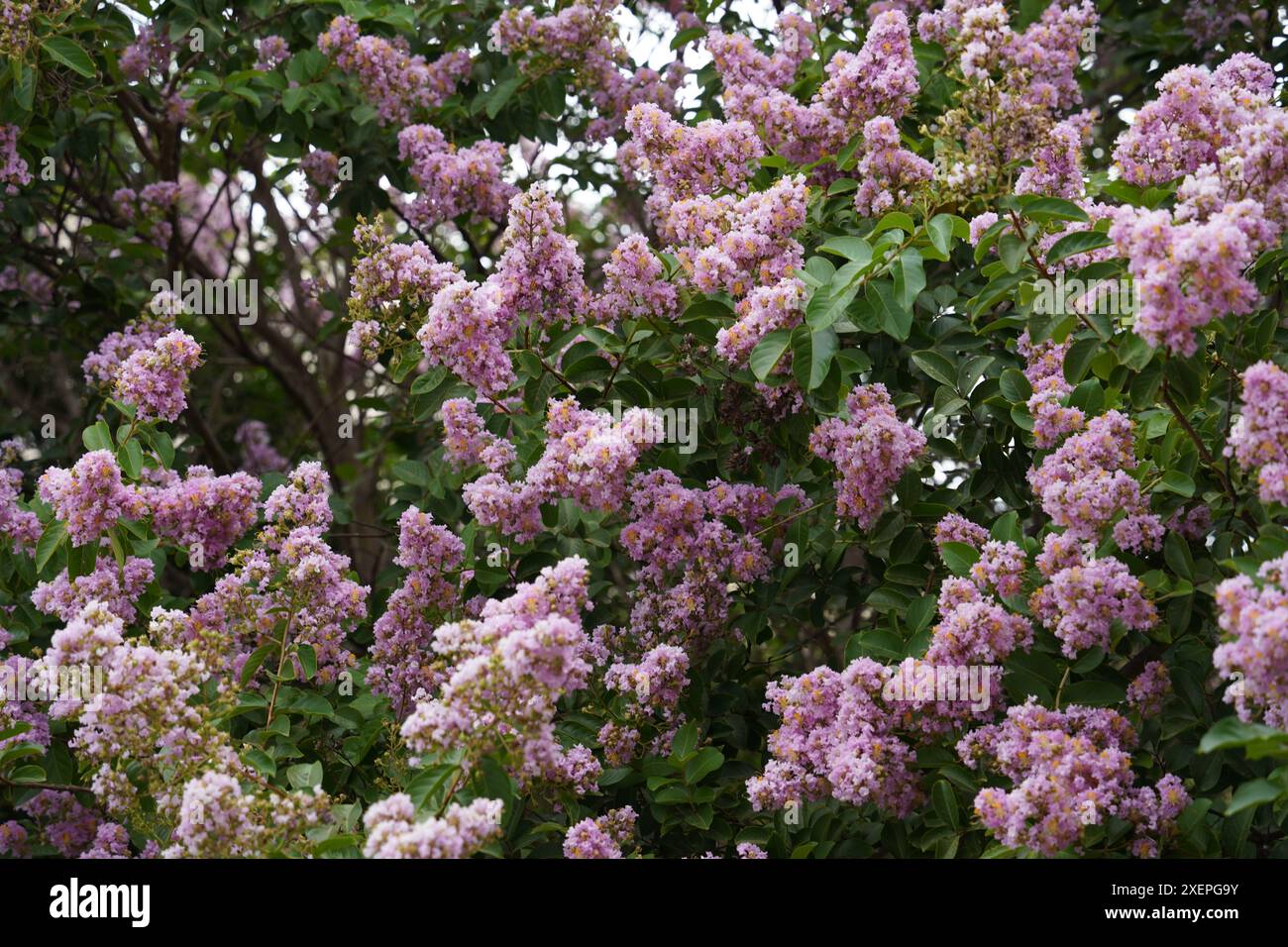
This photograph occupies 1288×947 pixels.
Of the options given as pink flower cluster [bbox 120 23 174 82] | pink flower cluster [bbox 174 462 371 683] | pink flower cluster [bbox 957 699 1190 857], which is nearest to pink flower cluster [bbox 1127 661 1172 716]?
pink flower cluster [bbox 957 699 1190 857]

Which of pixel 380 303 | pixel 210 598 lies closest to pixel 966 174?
pixel 380 303

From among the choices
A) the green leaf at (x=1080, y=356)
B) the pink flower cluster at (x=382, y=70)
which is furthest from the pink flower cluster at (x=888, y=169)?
the pink flower cluster at (x=382, y=70)

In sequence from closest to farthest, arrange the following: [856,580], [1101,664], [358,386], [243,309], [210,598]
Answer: [1101,664]
[210,598]
[856,580]
[243,309]
[358,386]

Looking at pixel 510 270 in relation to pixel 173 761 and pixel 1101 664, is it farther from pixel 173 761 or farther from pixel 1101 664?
pixel 1101 664

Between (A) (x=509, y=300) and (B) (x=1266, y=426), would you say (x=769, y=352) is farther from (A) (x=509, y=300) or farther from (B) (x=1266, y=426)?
(B) (x=1266, y=426)

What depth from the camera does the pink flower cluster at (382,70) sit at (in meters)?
5.27

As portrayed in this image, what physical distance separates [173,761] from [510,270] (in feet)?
5.39

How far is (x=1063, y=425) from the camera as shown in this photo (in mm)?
3572

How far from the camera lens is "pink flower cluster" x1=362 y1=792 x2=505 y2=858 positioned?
106 inches

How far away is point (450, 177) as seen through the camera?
4.96 metres

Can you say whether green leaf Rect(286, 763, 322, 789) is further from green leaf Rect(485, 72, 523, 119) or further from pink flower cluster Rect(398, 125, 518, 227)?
green leaf Rect(485, 72, 523, 119)

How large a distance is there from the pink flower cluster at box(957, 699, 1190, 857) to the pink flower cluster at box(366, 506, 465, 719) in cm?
159

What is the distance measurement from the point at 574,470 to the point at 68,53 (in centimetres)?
274

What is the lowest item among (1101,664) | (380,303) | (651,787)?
(651,787)
